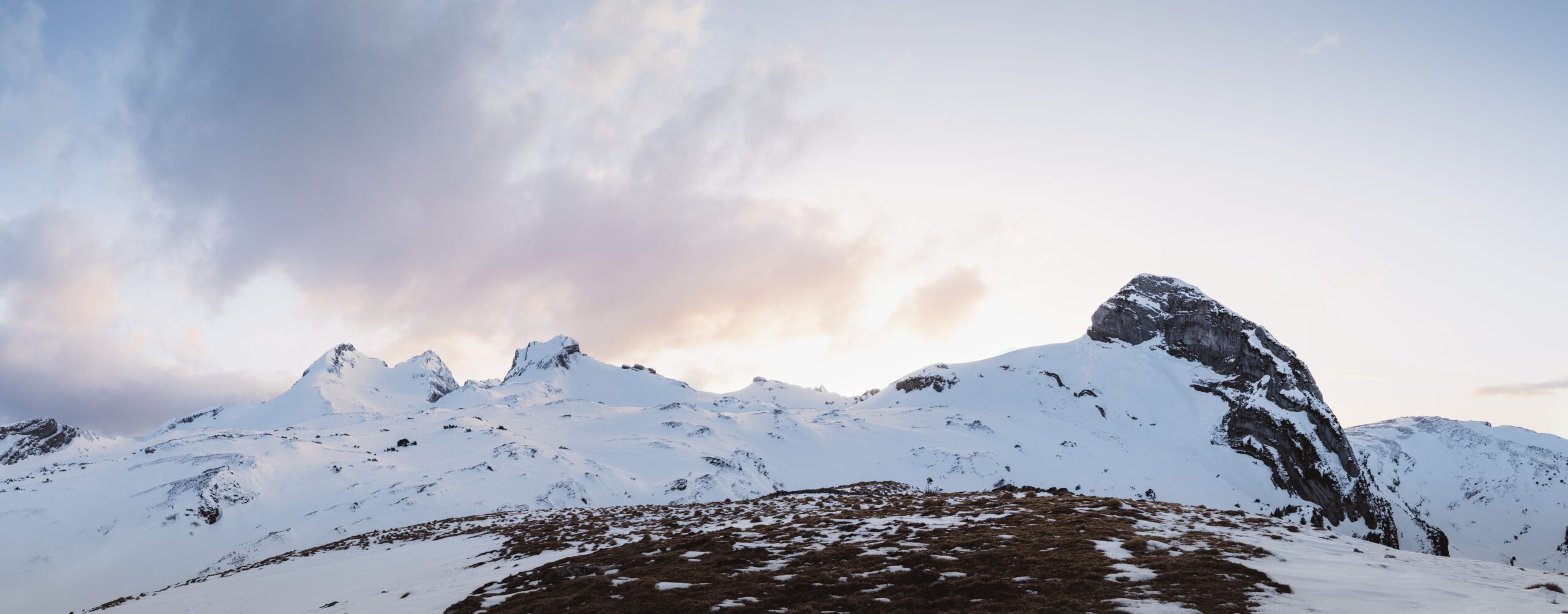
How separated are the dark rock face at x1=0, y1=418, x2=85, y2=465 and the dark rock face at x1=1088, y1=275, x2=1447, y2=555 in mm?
189242

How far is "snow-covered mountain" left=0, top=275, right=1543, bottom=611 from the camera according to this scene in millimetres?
42125

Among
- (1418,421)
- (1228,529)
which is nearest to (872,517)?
(1228,529)

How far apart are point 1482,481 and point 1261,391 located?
10440 cm

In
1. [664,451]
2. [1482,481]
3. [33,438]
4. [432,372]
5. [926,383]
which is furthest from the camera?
[432,372]

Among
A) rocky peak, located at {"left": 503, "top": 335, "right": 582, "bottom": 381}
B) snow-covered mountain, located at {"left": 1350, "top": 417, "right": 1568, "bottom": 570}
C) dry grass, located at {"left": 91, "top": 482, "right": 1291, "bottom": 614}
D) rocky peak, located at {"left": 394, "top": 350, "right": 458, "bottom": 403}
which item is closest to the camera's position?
dry grass, located at {"left": 91, "top": 482, "right": 1291, "bottom": 614}

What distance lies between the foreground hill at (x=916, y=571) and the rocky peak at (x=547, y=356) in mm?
125091

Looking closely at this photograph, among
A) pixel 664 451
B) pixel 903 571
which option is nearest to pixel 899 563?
pixel 903 571

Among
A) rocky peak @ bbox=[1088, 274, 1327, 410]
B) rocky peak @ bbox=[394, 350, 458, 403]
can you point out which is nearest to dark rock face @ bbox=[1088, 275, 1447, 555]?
rocky peak @ bbox=[1088, 274, 1327, 410]

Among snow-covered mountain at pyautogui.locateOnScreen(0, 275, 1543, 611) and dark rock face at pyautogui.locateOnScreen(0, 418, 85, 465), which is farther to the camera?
dark rock face at pyautogui.locateOnScreen(0, 418, 85, 465)

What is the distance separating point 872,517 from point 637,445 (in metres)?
48.3

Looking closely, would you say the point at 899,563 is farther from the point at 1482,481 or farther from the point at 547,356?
the point at 1482,481

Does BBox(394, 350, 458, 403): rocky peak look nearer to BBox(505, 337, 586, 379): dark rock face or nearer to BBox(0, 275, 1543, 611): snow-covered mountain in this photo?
BBox(0, 275, 1543, 611): snow-covered mountain

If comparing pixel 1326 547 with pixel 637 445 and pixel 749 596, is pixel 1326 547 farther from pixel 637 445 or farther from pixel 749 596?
pixel 637 445

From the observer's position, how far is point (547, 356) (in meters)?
152
